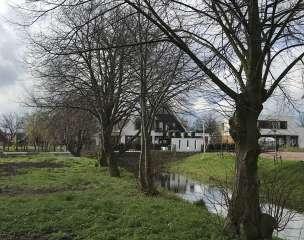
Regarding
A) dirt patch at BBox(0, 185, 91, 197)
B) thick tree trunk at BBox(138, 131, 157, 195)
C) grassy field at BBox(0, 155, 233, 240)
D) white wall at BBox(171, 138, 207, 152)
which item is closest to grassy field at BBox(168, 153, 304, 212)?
grassy field at BBox(0, 155, 233, 240)

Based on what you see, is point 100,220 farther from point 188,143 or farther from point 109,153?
point 188,143

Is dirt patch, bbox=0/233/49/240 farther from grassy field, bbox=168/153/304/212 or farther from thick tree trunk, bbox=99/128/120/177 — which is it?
thick tree trunk, bbox=99/128/120/177

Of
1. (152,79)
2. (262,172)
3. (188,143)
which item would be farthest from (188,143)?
(152,79)

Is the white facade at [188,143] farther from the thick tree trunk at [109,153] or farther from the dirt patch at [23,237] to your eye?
the dirt patch at [23,237]

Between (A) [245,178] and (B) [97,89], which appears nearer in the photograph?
(A) [245,178]

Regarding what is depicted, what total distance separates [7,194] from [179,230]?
35.4 ft

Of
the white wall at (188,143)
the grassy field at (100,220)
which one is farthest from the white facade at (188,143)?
the grassy field at (100,220)

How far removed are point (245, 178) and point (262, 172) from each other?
26.8 m

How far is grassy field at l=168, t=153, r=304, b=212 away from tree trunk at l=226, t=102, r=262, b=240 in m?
1.14

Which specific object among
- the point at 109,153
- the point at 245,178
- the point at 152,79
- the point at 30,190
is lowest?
the point at 30,190

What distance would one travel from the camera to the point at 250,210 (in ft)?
37.9

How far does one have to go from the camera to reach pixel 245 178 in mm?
11711

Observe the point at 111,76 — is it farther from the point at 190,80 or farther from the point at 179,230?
the point at 179,230

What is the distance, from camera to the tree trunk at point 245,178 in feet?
37.9
